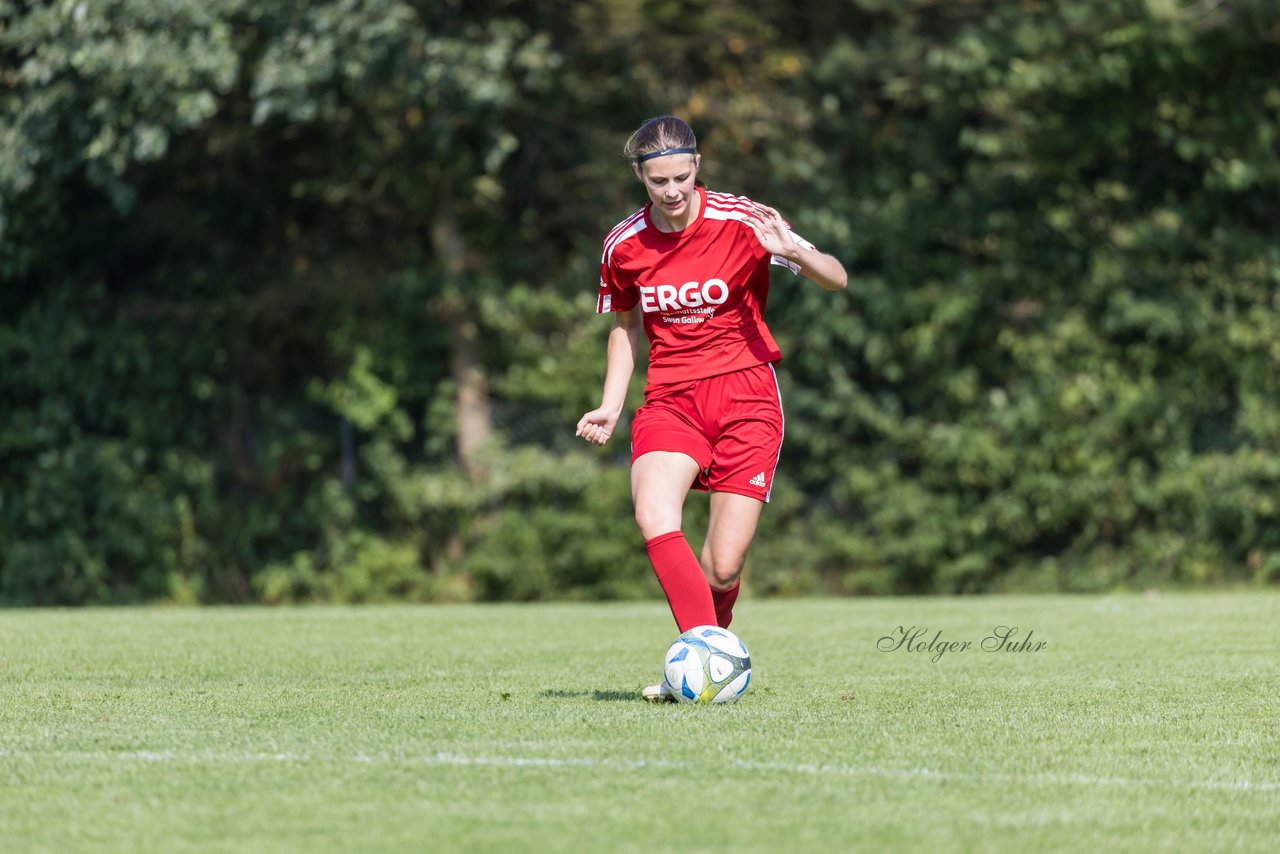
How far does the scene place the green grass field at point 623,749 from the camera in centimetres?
359

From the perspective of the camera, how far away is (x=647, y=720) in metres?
5.18

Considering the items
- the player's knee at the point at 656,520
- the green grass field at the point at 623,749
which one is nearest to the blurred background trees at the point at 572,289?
the green grass field at the point at 623,749

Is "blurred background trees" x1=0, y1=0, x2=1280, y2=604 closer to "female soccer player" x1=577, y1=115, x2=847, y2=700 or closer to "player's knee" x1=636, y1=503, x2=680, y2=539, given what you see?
"female soccer player" x1=577, y1=115, x2=847, y2=700

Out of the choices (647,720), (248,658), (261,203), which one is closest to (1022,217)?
(261,203)

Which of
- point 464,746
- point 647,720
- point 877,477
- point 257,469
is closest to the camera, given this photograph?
point 464,746

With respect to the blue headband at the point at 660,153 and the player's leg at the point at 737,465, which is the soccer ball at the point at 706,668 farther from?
the blue headband at the point at 660,153

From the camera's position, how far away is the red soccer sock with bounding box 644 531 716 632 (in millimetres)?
5770

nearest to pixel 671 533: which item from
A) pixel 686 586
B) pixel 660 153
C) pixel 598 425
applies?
pixel 686 586

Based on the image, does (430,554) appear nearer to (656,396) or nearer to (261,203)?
(261,203)

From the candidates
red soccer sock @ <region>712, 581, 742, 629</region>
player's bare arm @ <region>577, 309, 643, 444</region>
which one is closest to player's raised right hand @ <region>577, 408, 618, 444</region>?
player's bare arm @ <region>577, 309, 643, 444</region>

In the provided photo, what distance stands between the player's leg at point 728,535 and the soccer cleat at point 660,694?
488 mm

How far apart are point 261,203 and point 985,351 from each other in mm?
7377

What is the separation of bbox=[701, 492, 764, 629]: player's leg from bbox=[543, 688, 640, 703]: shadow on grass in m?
0.45

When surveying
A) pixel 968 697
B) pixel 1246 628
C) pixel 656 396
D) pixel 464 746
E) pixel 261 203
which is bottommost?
pixel 1246 628
